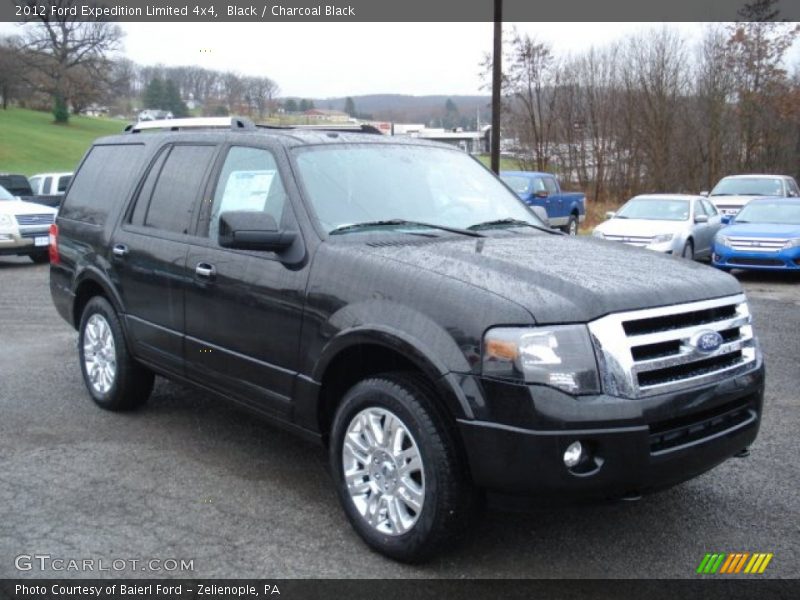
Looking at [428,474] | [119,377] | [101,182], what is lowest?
[119,377]

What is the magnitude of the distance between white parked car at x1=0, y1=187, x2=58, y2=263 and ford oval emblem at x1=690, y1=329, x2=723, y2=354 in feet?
44.0

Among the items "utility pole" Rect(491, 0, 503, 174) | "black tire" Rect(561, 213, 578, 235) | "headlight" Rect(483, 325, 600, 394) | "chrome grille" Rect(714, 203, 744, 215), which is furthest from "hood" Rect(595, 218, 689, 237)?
"headlight" Rect(483, 325, 600, 394)

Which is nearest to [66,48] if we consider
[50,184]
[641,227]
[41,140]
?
[41,140]

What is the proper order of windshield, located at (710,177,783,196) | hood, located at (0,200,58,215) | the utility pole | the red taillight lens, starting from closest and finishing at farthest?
the red taillight lens → hood, located at (0,200,58,215) → the utility pole → windshield, located at (710,177,783,196)

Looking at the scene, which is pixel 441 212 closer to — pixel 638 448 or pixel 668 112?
pixel 638 448

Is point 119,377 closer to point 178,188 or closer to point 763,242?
point 178,188

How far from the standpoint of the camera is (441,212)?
4750 millimetres

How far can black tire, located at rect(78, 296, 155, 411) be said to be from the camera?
18.8 feet

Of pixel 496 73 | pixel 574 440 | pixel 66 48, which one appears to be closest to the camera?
pixel 574 440

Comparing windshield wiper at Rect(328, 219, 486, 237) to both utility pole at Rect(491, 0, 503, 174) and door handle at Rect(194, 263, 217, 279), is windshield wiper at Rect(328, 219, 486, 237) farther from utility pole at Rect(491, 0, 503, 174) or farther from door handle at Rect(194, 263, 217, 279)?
utility pole at Rect(491, 0, 503, 174)

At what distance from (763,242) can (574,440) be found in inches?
469

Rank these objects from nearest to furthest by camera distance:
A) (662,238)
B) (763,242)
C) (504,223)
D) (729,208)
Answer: (504,223) < (763,242) < (662,238) < (729,208)

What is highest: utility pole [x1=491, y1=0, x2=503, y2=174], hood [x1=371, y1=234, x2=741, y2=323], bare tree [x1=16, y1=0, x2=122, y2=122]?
bare tree [x1=16, y1=0, x2=122, y2=122]

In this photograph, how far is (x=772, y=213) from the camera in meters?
14.9
